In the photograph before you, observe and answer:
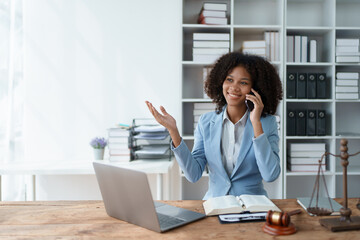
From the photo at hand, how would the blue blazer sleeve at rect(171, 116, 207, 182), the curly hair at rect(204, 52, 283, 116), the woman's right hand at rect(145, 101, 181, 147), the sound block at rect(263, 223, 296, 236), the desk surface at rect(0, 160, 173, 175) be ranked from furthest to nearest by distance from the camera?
the desk surface at rect(0, 160, 173, 175), the curly hair at rect(204, 52, 283, 116), the blue blazer sleeve at rect(171, 116, 207, 182), the woman's right hand at rect(145, 101, 181, 147), the sound block at rect(263, 223, 296, 236)

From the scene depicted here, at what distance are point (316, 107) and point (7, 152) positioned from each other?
9.15 feet

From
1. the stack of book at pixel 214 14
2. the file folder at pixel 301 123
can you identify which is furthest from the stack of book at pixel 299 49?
the stack of book at pixel 214 14

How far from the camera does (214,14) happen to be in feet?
9.22

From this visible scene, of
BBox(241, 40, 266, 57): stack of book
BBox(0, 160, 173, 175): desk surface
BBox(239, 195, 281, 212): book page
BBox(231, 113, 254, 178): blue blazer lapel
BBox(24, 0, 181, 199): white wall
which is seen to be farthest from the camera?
BBox(24, 0, 181, 199): white wall

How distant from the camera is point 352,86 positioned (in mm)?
2861

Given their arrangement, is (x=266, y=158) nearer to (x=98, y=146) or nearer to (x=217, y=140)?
(x=217, y=140)

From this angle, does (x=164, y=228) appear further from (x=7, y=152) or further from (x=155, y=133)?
(x=7, y=152)

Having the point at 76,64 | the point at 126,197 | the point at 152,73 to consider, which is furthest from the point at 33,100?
the point at 126,197

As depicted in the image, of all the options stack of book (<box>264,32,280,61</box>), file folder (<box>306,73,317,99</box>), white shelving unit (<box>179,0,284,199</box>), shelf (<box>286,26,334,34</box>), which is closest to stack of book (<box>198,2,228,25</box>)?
white shelving unit (<box>179,0,284,199</box>)

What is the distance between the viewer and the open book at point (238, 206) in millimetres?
1196

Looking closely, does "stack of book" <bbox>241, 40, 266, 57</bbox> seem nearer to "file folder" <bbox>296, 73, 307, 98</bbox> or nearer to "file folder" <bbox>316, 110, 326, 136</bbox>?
"file folder" <bbox>296, 73, 307, 98</bbox>

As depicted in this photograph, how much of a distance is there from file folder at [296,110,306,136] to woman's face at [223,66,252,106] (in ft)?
3.92

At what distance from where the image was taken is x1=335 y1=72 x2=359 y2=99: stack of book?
2840 mm

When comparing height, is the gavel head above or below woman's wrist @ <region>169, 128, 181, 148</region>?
below
